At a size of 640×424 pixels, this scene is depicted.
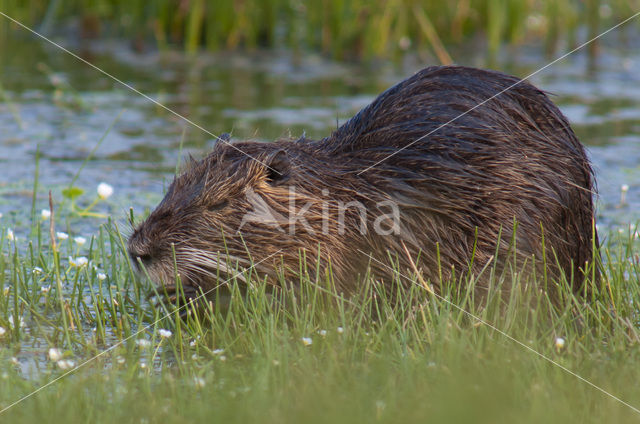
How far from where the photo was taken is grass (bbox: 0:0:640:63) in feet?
28.5

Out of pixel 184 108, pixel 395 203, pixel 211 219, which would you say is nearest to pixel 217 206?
pixel 211 219

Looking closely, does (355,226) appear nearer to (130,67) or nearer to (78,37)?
(130,67)

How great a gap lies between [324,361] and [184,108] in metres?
4.92

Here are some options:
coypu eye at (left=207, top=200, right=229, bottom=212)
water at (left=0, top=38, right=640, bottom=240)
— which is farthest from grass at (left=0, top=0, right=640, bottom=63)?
coypu eye at (left=207, top=200, right=229, bottom=212)

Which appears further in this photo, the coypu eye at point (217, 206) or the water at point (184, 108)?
the water at point (184, 108)

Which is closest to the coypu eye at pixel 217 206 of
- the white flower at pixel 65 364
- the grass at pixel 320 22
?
the white flower at pixel 65 364

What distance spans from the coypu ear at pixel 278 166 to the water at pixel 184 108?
5.79ft

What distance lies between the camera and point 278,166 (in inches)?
134

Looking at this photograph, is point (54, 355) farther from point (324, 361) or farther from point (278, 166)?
point (278, 166)

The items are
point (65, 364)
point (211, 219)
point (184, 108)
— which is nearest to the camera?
point (65, 364)

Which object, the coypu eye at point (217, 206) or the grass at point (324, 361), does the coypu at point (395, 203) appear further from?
the grass at point (324, 361)

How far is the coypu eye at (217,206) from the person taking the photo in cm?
335

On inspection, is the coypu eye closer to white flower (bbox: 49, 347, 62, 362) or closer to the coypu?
the coypu

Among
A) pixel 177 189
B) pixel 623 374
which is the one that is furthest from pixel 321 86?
pixel 623 374
